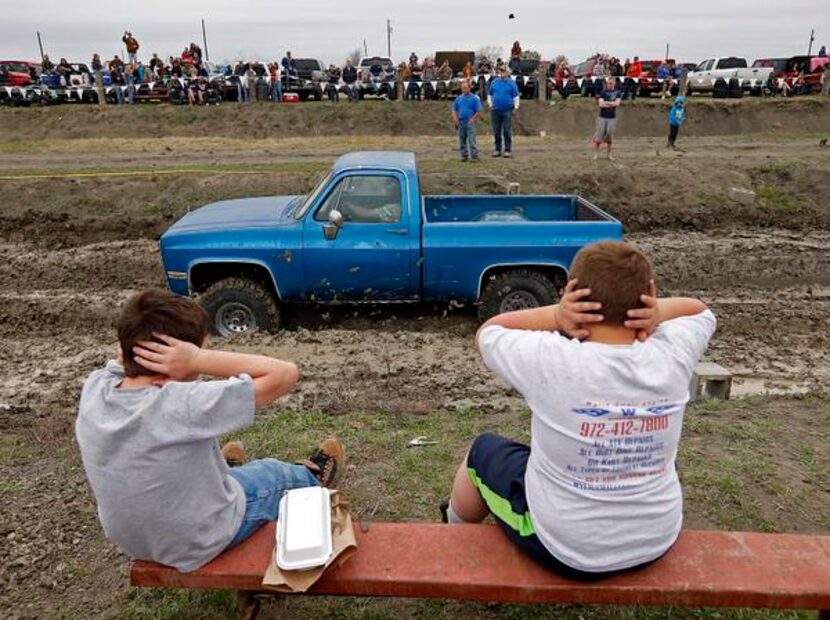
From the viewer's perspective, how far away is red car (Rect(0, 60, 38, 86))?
24.7m

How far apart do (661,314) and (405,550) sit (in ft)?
4.48

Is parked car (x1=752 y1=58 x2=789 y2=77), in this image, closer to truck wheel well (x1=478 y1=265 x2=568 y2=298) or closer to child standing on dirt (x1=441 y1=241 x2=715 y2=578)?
truck wheel well (x1=478 y1=265 x2=568 y2=298)

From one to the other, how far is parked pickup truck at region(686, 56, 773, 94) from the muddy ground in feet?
24.0

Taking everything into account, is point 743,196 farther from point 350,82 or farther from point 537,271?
point 350,82

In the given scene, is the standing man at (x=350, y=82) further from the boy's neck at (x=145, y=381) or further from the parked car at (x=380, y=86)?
the boy's neck at (x=145, y=381)

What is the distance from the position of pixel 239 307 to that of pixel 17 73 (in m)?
24.0

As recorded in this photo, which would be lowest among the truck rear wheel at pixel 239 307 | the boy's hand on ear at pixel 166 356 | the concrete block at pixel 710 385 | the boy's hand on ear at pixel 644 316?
the concrete block at pixel 710 385

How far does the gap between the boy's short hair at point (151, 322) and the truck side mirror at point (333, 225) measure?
4385 millimetres

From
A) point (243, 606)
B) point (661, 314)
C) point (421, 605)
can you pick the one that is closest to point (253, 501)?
point (243, 606)

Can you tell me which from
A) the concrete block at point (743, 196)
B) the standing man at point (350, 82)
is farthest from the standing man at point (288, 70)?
the concrete block at point (743, 196)

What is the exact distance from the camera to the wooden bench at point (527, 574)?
8.40 ft

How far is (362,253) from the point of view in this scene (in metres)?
7.11

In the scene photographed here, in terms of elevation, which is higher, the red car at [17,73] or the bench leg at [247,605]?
the red car at [17,73]

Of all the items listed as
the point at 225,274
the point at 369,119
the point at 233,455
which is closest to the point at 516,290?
the point at 225,274
